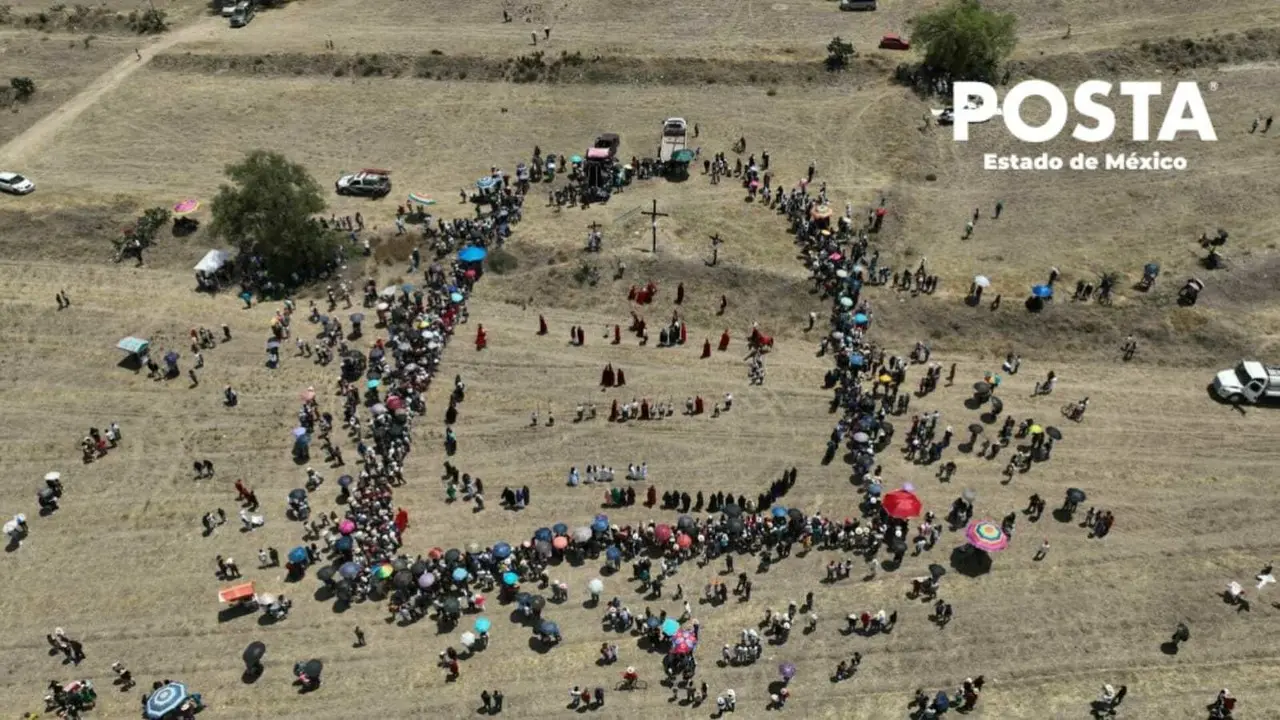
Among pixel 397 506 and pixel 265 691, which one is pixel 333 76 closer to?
pixel 397 506

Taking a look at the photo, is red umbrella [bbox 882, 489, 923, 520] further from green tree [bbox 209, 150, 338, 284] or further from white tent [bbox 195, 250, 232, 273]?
white tent [bbox 195, 250, 232, 273]

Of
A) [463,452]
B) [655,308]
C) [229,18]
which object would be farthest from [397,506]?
[229,18]

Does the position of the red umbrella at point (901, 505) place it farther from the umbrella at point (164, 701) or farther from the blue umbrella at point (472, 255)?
the umbrella at point (164, 701)

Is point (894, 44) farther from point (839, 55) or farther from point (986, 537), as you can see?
point (986, 537)

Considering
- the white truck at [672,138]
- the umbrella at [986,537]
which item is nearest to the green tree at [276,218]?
the white truck at [672,138]

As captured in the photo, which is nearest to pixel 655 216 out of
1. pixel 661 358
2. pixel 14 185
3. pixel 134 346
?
pixel 661 358

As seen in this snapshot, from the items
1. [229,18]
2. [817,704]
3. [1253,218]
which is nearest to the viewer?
[817,704]
